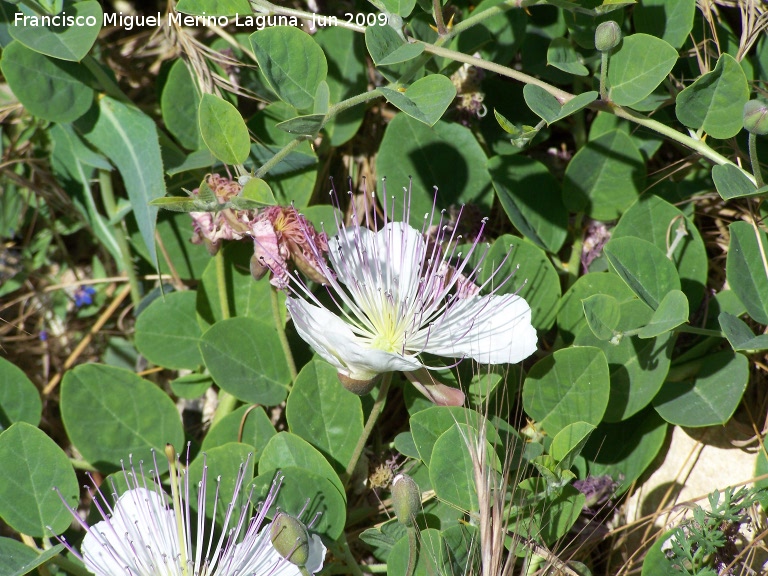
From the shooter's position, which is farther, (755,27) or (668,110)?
(668,110)

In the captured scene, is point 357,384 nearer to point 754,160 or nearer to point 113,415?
point 113,415

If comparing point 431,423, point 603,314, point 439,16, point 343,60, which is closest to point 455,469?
point 431,423

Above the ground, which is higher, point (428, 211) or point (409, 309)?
point (428, 211)

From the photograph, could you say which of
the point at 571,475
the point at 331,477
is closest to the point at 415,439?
the point at 331,477

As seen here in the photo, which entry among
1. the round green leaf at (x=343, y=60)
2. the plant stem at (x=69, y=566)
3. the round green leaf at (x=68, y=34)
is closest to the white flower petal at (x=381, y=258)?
the round green leaf at (x=343, y=60)

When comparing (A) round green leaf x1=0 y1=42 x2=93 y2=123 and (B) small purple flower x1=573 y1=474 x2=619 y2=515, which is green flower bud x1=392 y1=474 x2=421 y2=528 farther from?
(A) round green leaf x1=0 y1=42 x2=93 y2=123

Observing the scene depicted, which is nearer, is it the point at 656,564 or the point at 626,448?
the point at 656,564

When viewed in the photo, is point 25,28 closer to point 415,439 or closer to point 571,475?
point 415,439

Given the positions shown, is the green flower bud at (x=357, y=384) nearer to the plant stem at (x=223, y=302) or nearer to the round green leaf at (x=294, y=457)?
the round green leaf at (x=294, y=457)
